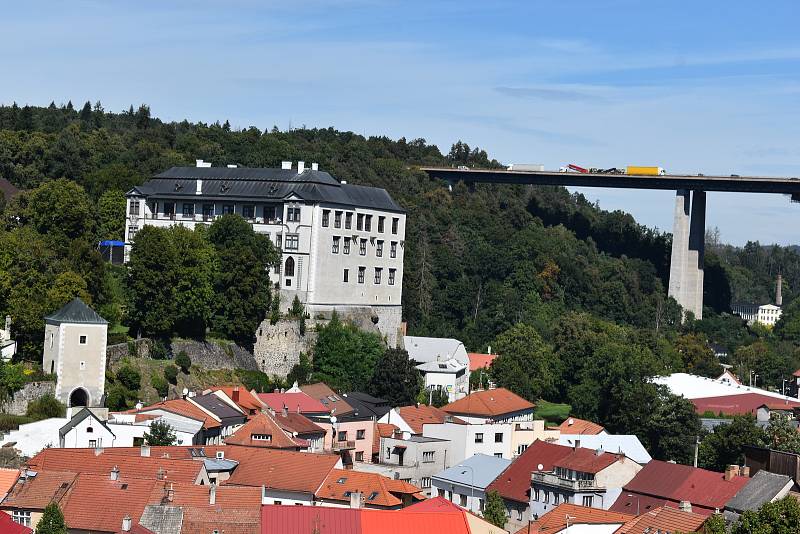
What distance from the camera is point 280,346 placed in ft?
270

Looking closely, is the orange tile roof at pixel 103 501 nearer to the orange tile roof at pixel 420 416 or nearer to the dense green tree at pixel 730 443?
the orange tile roof at pixel 420 416

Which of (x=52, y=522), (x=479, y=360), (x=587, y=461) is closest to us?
(x=52, y=522)

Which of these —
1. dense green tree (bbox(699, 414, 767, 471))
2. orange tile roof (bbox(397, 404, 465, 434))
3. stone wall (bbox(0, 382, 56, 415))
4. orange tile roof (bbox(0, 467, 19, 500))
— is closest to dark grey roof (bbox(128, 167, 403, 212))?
orange tile roof (bbox(397, 404, 465, 434))

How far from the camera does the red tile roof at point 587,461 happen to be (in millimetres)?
63188

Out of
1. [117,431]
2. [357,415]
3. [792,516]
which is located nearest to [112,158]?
[357,415]

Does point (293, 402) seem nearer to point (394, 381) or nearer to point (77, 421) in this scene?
point (394, 381)

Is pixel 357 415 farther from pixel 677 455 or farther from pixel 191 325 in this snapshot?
pixel 677 455

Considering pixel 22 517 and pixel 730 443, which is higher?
pixel 730 443

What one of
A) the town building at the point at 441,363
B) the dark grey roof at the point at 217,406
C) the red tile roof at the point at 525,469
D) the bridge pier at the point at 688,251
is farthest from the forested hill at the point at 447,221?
the red tile roof at the point at 525,469

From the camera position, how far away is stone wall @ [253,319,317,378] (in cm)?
8162

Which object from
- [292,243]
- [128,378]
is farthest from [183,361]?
[292,243]

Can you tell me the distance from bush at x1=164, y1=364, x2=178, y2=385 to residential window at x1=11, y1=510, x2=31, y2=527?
871 inches

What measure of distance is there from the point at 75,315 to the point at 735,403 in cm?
4732

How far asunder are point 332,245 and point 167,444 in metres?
26.8
